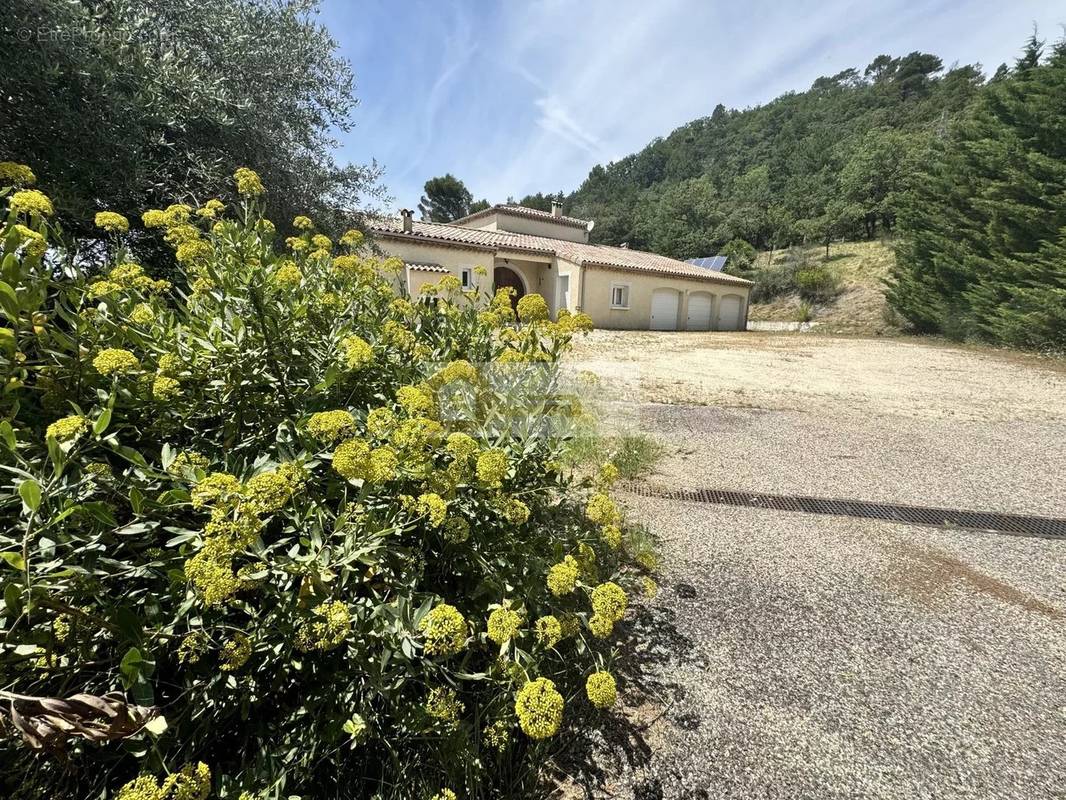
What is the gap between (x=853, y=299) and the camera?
790 inches

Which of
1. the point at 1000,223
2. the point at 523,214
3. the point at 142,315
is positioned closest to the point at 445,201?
the point at 523,214

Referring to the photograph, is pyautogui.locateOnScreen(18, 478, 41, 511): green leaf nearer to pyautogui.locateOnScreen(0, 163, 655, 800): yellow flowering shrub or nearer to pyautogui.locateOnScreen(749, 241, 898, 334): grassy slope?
pyautogui.locateOnScreen(0, 163, 655, 800): yellow flowering shrub

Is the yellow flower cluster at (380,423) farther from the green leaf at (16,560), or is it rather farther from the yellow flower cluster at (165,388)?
the green leaf at (16,560)

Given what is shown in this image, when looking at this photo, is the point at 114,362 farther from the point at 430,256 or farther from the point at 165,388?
the point at 430,256

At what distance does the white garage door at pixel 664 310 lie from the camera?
704 inches

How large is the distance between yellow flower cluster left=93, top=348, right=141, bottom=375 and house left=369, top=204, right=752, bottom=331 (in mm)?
12432

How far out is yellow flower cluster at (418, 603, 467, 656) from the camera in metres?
0.95

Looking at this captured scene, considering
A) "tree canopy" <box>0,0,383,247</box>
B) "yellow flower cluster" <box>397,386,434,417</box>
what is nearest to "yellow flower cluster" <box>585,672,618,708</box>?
"yellow flower cluster" <box>397,386,434,417</box>

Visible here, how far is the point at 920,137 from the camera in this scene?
28.8 metres

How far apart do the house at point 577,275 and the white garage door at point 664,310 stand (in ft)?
0.13

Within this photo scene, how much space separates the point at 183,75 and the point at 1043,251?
16.6 metres

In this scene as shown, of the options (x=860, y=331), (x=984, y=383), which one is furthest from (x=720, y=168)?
(x=984, y=383)

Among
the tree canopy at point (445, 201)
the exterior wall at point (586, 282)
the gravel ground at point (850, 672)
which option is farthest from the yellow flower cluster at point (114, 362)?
the tree canopy at point (445, 201)

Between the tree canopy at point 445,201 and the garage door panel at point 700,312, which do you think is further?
the tree canopy at point 445,201
